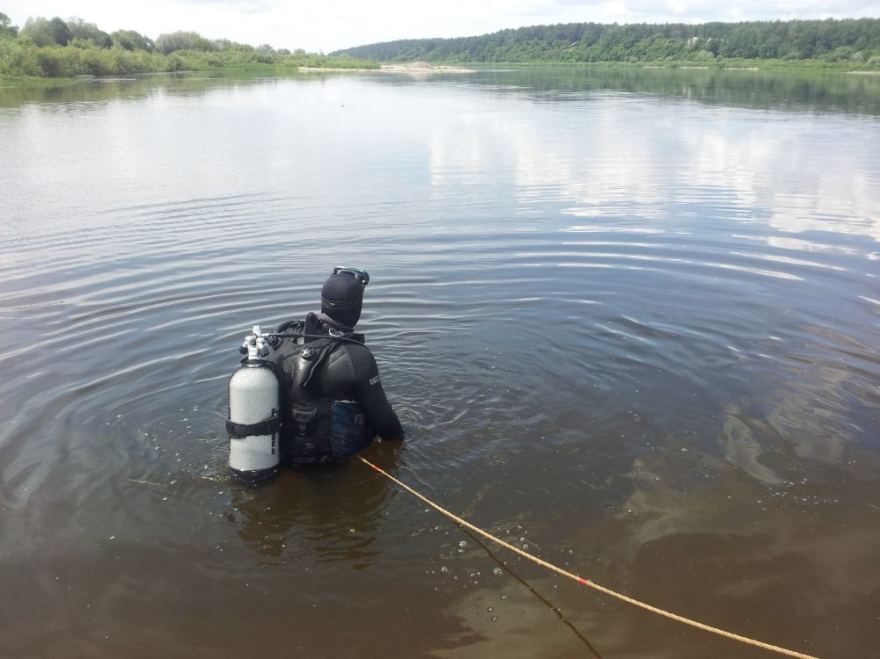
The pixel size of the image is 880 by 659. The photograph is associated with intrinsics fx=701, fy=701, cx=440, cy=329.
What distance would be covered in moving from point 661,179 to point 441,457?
47.8 feet

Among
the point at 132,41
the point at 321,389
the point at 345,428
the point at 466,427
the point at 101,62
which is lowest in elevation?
the point at 466,427

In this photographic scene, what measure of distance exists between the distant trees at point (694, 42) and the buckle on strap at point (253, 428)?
97.9 metres

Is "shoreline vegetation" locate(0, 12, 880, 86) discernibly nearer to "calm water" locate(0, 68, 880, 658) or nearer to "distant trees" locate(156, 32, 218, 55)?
"distant trees" locate(156, 32, 218, 55)

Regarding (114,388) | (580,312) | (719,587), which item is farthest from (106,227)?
(719,587)

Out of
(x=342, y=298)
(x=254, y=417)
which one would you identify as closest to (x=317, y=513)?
(x=254, y=417)

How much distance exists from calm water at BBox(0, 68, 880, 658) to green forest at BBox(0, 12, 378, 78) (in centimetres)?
6247

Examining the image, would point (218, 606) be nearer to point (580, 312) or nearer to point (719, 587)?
point (719, 587)

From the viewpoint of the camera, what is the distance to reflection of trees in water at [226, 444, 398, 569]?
4.64 meters

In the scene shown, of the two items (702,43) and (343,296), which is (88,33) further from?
(343,296)

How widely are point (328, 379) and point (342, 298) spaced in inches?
23.4

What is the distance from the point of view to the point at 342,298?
5.08 meters

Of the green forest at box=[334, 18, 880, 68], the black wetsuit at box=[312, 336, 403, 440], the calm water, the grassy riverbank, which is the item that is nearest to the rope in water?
the calm water

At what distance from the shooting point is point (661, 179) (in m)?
18.1

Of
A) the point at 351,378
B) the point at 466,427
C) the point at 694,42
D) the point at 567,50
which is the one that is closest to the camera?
the point at 351,378
